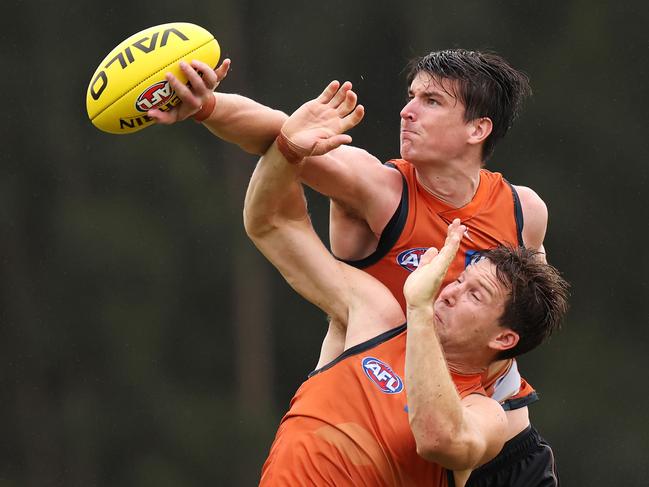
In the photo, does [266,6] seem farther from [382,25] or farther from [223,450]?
[223,450]

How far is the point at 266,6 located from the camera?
10.7m

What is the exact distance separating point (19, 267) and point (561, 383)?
439 cm

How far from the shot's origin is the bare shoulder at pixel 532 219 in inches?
193

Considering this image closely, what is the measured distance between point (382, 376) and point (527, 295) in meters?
0.57

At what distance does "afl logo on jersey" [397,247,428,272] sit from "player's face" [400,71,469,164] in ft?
1.09

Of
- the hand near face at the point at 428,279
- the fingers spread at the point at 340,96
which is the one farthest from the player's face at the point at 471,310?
the fingers spread at the point at 340,96

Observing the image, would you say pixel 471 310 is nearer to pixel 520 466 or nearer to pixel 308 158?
pixel 308 158

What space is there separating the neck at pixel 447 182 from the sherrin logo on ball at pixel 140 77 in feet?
3.25

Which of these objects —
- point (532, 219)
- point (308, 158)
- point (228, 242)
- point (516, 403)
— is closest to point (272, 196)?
point (308, 158)

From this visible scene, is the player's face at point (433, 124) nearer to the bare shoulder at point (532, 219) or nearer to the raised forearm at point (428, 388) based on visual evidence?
the bare shoulder at point (532, 219)

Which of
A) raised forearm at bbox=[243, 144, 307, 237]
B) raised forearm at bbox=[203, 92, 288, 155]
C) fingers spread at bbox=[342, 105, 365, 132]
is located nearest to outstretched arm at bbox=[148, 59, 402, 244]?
raised forearm at bbox=[203, 92, 288, 155]

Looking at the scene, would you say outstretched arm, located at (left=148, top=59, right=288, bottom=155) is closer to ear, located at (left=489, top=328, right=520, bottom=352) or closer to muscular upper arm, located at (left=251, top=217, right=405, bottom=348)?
muscular upper arm, located at (left=251, top=217, right=405, bottom=348)

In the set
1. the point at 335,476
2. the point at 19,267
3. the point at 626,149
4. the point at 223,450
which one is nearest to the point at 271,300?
the point at 223,450

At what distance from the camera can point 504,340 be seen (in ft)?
13.9
